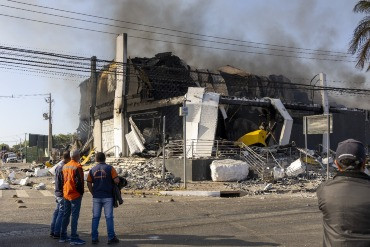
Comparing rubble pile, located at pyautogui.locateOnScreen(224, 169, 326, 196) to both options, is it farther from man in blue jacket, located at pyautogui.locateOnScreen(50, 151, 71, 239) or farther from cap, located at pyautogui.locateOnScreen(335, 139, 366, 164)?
cap, located at pyautogui.locateOnScreen(335, 139, 366, 164)

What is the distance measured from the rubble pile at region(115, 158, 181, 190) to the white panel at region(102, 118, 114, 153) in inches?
280

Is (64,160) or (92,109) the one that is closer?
(64,160)

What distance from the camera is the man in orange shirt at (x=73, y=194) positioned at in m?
7.10

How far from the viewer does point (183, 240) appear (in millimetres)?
7383

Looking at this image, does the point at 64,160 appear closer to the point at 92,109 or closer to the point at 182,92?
the point at 182,92

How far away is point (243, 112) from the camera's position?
102ft

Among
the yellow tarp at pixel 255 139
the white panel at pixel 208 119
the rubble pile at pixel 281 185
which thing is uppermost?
the white panel at pixel 208 119

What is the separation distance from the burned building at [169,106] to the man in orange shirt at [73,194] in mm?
16169

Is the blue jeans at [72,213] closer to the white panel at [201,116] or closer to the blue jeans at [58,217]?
the blue jeans at [58,217]

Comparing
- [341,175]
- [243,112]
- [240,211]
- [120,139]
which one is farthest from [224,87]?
[341,175]

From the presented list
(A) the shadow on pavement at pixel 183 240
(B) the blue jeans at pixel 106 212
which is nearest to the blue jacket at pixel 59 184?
(B) the blue jeans at pixel 106 212

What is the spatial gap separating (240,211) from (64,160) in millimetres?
4856

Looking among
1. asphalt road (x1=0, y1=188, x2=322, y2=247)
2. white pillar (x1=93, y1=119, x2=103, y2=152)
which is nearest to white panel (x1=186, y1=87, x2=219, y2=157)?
asphalt road (x1=0, y1=188, x2=322, y2=247)

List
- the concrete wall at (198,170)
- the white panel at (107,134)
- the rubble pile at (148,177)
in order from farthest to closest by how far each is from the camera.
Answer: the white panel at (107,134), the concrete wall at (198,170), the rubble pile at (148,177)
